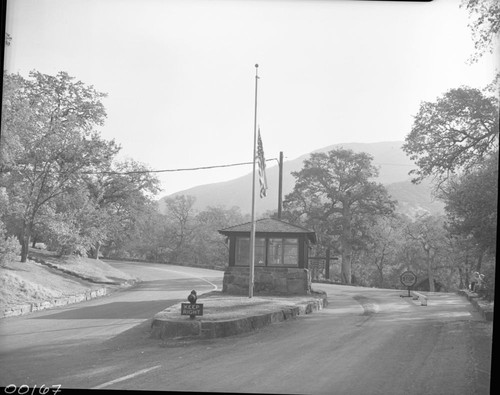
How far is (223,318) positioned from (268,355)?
85.3 inches

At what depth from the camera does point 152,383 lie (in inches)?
258

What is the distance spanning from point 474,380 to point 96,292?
43.9 feet

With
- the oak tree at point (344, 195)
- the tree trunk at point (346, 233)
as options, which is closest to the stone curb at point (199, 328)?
the tree trunk at point (346, 233)

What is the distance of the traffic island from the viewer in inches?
371

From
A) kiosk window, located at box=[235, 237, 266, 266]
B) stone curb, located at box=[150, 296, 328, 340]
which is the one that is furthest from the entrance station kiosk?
stone curb, located at box=[150, 296, 328, 340]

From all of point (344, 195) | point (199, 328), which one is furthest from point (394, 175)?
point (199, 328)

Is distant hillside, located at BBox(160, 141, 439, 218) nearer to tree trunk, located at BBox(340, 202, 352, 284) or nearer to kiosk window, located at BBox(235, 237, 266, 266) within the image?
tree trunk, located at BBox(340, 202, 352, 284)

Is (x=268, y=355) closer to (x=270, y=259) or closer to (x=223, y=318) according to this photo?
(x=223, y=318)

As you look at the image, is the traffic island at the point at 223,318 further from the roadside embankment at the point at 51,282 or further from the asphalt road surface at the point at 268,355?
the roadside embankment at the point at 51,282

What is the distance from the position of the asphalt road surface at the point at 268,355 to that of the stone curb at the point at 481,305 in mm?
219

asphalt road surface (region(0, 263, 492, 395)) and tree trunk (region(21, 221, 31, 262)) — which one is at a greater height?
tree trunk (region(21, 221, 31, 262))

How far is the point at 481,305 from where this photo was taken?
13.4 meters

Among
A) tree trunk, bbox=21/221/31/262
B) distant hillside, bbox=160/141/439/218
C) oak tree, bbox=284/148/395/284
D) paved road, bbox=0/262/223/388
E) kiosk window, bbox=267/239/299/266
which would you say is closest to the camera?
paved road, bbox=0/262/223/388

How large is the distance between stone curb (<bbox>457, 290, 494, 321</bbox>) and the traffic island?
14.7 feet
